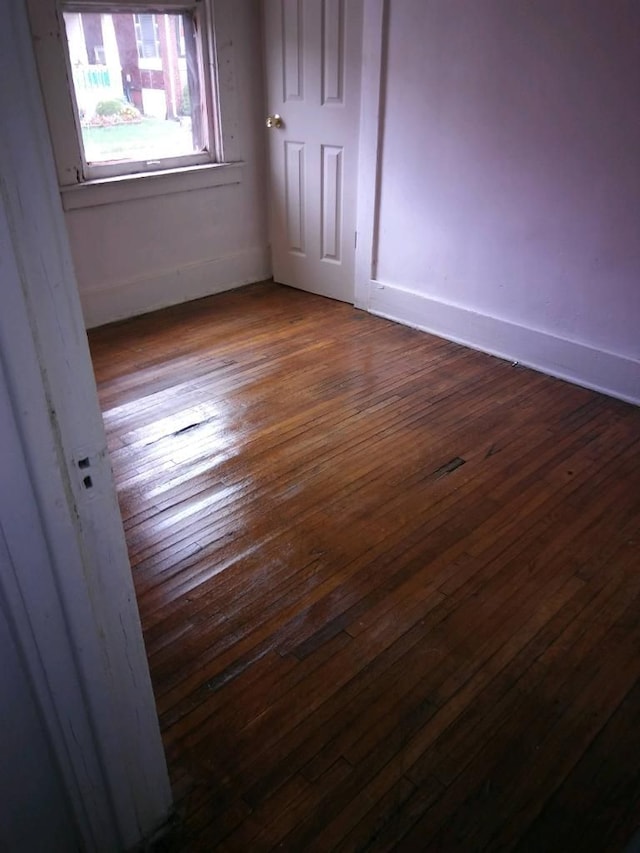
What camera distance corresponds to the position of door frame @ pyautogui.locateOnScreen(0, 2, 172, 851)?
75cm

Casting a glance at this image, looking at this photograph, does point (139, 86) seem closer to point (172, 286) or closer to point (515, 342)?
point (172, 286)

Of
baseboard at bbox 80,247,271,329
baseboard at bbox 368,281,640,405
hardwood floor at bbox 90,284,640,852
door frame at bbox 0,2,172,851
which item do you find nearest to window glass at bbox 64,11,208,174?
baseboard at bbox 80,247,271,329

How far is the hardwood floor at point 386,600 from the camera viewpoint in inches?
54.2

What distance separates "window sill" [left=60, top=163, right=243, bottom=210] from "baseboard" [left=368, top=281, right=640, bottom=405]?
112 centimetres

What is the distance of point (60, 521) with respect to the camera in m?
0.91

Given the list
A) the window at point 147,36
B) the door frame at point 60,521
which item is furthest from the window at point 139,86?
the door frame at point 60,521

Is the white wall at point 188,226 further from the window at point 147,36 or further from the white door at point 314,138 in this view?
the window at point 147,36

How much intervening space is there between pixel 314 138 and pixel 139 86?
3.18 feet

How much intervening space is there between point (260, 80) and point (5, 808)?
154 inches

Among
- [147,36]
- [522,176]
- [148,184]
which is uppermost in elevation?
[147,36]

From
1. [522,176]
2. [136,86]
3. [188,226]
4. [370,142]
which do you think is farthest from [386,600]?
[136,86]

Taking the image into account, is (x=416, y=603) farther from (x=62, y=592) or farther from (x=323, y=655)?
(x=62, y=592)

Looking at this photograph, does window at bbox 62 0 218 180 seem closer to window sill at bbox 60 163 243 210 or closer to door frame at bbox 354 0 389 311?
window sill at bbox 60 163 243 210

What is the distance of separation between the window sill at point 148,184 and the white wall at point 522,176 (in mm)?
1029
